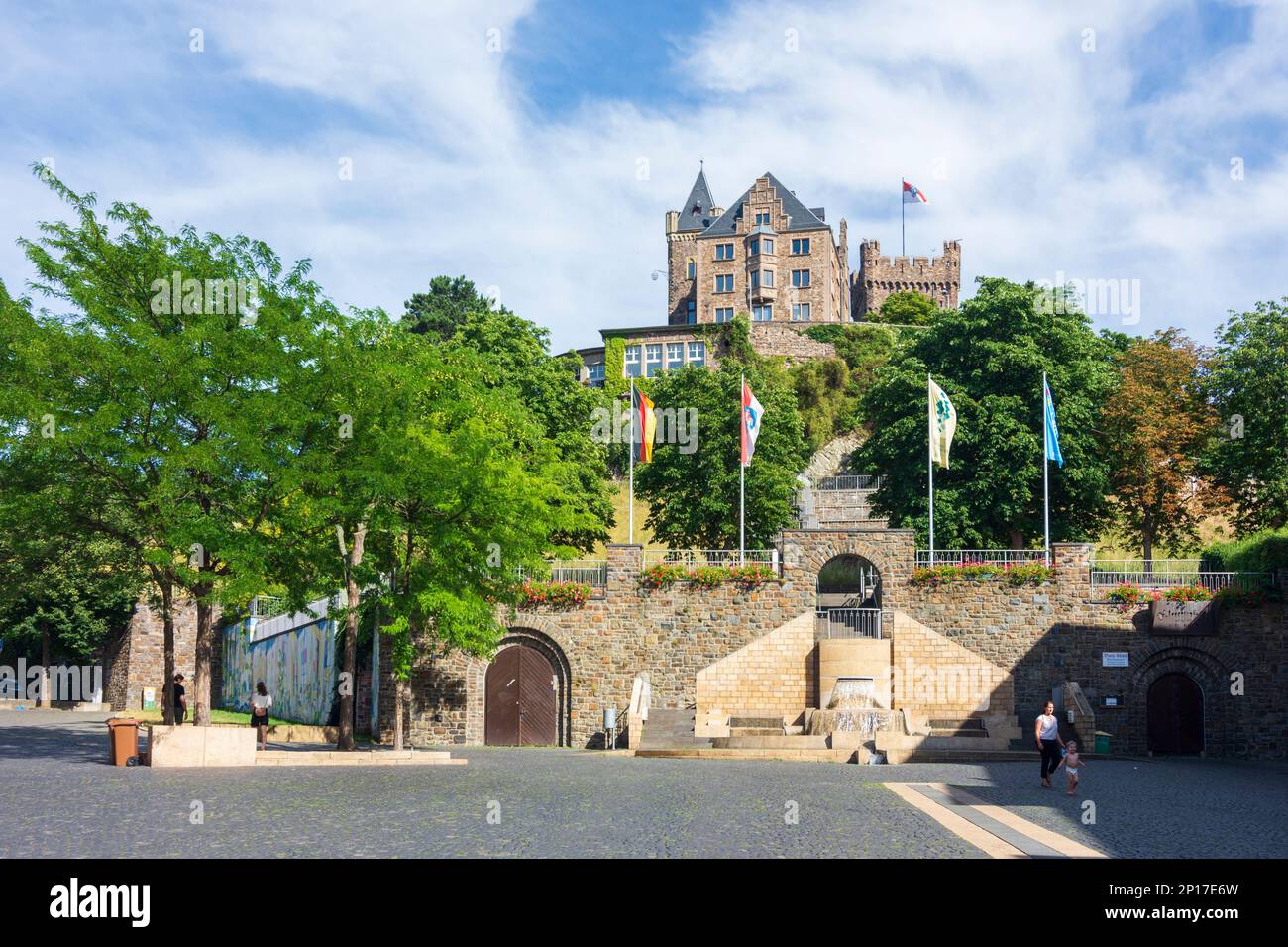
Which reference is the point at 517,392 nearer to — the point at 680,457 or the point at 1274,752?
the point at 680,457

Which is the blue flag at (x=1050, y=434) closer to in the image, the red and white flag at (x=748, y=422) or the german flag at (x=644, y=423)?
the red and white flag at (x=748, y=422)

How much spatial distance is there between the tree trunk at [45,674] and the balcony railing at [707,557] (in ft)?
98.7

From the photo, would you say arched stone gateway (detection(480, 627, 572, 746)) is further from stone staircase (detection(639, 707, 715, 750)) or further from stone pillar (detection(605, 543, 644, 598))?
stone staircase (detection(639, 707, 715, 750))

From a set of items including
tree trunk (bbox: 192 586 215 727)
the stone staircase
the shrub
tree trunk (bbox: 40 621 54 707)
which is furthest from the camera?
tree trunk (bbox: 40 621 54 707)

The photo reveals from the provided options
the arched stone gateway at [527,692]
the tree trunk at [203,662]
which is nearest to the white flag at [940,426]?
the arched stone gateway at [527,692]

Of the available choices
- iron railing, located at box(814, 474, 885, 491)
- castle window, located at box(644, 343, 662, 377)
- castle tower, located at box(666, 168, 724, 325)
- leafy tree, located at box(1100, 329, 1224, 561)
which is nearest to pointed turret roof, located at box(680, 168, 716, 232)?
castle tower, located at box(666, 168, 724, 325)

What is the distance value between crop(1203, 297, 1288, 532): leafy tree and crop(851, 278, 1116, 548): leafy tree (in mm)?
4358

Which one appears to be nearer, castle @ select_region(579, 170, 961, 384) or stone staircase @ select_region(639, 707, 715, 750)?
stone staircase @ select_region(639, 707, 715, 750)

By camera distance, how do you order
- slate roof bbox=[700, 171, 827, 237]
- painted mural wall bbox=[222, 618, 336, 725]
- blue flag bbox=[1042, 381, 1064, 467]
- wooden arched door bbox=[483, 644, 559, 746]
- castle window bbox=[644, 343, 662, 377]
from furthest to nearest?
slate roof bbox=[700, 171, 827, 237] → castle window bbox=[644, 343, 662, 377] → painted mural wall bbox=[222, 618, 336, 725] → blue flag bbox=[1042, 381, 1064, 467] → wooden arched door bbox=[483, 644, 559, 746]

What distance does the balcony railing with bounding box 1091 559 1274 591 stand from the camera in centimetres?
3912

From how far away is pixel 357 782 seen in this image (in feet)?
73.7
